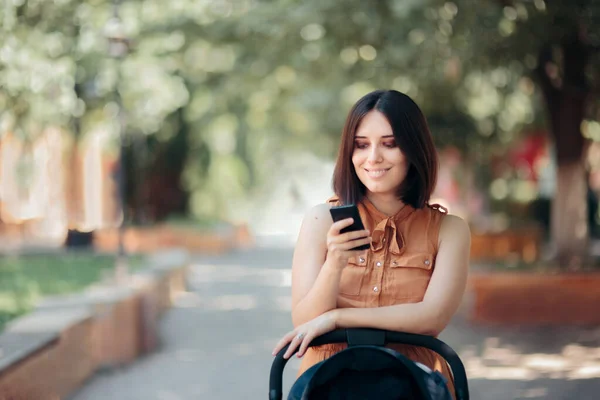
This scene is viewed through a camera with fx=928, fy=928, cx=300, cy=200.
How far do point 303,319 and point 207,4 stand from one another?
1081cm

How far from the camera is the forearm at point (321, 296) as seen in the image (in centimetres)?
272

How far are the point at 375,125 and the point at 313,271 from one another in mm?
491

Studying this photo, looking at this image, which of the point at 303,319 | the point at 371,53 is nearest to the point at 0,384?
the point at 303,319

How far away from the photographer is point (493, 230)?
19.5 meters

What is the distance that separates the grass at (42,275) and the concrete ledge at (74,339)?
76 centimetres

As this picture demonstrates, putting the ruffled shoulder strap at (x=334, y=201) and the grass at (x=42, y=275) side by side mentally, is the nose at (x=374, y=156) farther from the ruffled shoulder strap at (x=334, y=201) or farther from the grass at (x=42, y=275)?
the grass at (x=42, y=275)

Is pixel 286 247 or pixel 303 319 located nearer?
pixel 303 319

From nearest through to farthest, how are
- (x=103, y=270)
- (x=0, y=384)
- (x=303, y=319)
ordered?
(x=303, y=319) < (x=0, y=384) < (x=103, y=270)

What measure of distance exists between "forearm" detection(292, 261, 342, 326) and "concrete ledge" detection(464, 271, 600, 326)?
8.00m

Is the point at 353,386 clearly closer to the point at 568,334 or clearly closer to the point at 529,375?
the point at 529,375

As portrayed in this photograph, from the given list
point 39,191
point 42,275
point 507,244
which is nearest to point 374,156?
point 42,275

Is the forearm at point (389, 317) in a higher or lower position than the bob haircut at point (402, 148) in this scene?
lower

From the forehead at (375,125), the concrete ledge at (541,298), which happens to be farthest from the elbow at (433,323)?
the concrete ledge at (541,298)

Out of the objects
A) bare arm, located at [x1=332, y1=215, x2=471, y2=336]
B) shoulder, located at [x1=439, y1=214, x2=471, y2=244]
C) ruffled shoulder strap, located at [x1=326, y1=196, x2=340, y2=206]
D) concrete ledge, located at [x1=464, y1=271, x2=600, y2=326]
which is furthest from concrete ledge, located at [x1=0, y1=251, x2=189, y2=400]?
concrete ledge, located at [x1=464, y1=271, x2=600, y2=326]
